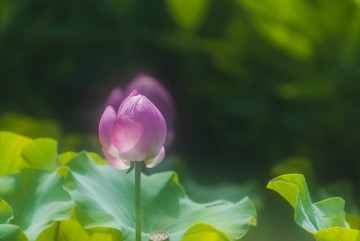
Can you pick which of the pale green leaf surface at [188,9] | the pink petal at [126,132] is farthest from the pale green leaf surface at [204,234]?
the pale green leaf surface at [188,9]

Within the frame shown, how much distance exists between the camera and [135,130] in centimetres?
56

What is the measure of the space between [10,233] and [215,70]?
1118 millimetres

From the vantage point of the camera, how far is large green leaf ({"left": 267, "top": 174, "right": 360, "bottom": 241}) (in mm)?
546

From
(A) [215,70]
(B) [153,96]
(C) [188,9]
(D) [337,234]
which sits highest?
(A) [215,70]

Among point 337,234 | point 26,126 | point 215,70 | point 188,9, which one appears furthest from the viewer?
point 215,70

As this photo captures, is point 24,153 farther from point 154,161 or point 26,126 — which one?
point 26,126

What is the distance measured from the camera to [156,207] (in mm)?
688

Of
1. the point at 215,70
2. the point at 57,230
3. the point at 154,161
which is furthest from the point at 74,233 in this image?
the point at 215,70

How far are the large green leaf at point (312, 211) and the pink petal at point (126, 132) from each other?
0.44 ft

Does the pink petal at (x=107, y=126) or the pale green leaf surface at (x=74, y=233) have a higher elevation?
the pink petal at (x=107, y=126)

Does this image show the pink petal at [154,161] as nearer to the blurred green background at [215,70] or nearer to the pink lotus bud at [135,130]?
the pink lotus bud at [135,130]

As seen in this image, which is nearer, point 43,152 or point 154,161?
point 154,161

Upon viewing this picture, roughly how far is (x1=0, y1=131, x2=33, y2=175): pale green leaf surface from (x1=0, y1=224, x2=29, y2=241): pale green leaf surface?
0.20m

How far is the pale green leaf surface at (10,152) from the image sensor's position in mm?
760
